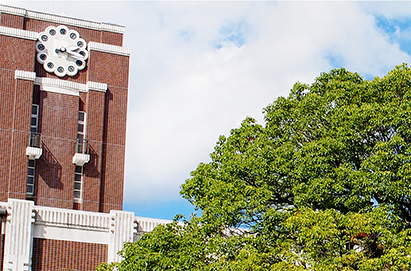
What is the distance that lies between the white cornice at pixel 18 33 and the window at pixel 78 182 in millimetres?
7476

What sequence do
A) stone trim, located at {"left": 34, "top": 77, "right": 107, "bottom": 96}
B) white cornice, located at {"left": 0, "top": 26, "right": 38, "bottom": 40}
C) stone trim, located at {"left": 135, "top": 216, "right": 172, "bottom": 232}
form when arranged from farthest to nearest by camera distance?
white cornice, located at {"left": 0, "top": 26, "right": 38, "bottom": 40} → stone trim, located at {"left": 34, "top": 77, "right": 107, "bottom": 96} → stone trim, located at {"left": 135, "top": 216, "right": 172, "bottom": 232}

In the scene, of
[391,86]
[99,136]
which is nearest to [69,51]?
[99,136]

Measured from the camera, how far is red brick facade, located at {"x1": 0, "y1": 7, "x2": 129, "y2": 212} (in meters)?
39.5

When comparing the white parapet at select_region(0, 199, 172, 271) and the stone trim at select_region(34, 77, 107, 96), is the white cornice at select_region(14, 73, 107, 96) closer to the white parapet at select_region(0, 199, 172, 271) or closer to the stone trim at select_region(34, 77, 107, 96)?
the stone trim at select_region(34, 77, 107, 96)

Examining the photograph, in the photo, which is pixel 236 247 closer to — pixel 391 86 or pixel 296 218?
pixel 296 218

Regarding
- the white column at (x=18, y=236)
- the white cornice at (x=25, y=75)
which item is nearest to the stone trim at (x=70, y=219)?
the white column at (x=18, y=236)

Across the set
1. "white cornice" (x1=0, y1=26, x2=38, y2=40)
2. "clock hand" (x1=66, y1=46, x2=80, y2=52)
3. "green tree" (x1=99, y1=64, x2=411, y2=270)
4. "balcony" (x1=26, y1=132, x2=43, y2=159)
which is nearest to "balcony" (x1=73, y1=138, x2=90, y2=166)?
"balcony" (x1=26, y1=132, x2=43, y2=159)

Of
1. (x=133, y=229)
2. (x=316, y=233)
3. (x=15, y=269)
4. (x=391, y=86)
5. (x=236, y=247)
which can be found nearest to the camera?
(x=316, y=233)

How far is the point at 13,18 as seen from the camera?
41.9 meters

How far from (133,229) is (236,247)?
1201 centimetres

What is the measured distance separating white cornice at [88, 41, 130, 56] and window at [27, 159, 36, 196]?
732 cm

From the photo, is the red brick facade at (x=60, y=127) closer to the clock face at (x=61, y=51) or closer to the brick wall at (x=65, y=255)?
the clock face at (x=61, y=51)

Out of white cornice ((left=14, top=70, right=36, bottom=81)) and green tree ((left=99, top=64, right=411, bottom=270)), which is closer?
green tree ((left=99, top=64, right=411, bottom=270))

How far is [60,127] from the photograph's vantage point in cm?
4081
